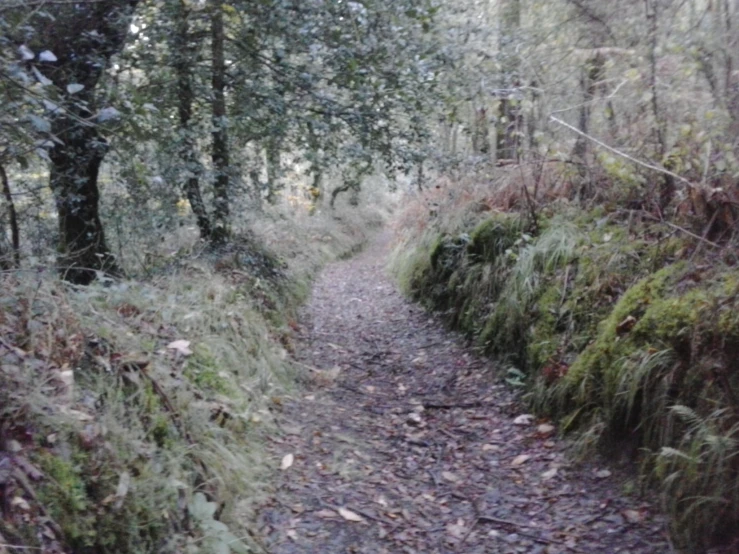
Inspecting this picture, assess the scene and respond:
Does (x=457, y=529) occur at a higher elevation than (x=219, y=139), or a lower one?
lower

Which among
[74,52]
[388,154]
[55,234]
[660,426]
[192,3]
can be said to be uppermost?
[192,3]

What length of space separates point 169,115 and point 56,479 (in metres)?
5.97

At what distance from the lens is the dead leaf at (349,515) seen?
4.55 meters

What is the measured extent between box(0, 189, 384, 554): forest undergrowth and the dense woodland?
2 cm

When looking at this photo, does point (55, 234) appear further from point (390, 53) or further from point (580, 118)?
point (580, 118)

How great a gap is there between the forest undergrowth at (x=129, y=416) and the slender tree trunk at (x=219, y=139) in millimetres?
1945

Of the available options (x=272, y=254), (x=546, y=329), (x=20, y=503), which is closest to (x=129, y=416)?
(x=20, y=503)

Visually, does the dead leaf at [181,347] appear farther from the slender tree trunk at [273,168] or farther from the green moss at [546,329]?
the slender tree trunk at [273,168]

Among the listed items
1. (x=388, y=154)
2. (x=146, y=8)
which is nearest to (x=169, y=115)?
(x=146, y=8)

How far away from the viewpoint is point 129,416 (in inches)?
154

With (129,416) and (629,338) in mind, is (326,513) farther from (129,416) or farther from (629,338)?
(629,338)

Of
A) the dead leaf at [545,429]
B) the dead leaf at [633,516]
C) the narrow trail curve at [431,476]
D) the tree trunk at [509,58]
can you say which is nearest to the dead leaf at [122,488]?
the narrow trail curve at [431,476]

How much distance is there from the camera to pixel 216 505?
402cm

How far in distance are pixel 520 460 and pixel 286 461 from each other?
189 centimetres
